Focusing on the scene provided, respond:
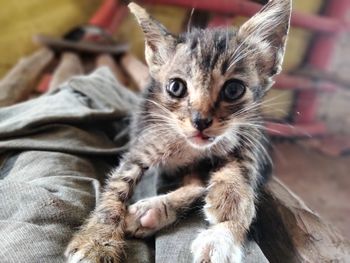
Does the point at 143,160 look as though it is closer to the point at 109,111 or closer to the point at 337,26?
the point at 109,111

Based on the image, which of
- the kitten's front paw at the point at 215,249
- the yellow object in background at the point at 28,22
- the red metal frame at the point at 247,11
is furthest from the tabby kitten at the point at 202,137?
the yellow object in background at the point at 28,22

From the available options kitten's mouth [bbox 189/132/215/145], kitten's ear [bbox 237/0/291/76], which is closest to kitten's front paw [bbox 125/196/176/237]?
kitten's mouth [bbox 189/132/215/145]

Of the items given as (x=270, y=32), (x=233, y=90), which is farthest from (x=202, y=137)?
(x=270, y=32)

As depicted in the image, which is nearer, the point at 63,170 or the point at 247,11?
the point at 63,170

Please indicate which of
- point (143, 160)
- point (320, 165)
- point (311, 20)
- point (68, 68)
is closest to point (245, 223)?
point (143, 160)

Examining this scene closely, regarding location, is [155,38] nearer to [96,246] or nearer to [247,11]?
[247,11]

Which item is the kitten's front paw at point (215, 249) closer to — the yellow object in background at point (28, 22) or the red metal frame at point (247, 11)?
the red metal frame at point (247, 11)
